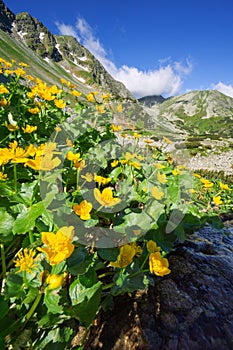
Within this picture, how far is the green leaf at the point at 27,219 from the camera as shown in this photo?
1.12m

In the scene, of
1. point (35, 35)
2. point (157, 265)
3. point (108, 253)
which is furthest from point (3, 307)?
point (35, 35)

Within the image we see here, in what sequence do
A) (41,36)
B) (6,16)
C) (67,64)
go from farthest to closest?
(41,36) < (67,64) < (6,16)

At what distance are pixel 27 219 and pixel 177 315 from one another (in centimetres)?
101

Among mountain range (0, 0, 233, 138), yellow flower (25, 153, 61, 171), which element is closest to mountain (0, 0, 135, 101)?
mountain range (0, 0, 233, 138)

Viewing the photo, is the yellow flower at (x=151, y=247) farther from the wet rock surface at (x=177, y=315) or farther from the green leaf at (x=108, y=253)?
the wet rock surface at (x=177, y=315)

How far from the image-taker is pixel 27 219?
116cm

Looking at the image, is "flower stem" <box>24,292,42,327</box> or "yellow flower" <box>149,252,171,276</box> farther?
"yellow flower" <box>149,252,171,276</box>

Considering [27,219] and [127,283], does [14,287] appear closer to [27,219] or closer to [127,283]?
[27,219]

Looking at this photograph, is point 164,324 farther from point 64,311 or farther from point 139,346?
point 64,311

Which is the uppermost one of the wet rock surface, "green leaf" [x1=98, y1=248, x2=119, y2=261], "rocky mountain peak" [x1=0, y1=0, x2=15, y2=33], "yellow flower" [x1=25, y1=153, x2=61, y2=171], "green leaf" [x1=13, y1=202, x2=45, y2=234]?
"rocky mountain peak" [x1=0, y1=0, x2=15, y2=33]

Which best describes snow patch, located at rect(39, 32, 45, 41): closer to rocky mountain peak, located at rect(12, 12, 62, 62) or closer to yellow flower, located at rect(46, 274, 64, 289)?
rocky mountain peak, located at rect(12, 12, 62, 62)

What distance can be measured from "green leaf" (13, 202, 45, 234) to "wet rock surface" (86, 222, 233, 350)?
775 mm

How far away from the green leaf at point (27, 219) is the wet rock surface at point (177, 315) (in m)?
0.78

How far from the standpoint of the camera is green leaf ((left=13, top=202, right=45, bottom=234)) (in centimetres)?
112
